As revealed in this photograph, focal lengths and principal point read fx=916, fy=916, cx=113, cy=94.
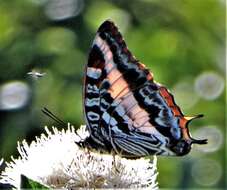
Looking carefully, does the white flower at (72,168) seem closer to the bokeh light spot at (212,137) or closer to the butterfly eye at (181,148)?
the butterfly eye at (181,148)

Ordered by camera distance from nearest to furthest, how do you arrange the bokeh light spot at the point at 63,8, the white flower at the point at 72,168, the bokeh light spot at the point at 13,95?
the white flower at the point at 72,168, the bokeh light spot at the point at 13,95, the bokeh light spot at the point at 63,8

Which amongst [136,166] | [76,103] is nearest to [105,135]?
[136,166]

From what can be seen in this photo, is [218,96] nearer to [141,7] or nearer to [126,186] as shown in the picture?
[141,7]

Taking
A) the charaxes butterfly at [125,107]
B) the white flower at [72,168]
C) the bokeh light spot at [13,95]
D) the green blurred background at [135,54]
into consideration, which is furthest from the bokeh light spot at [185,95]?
the white flower at [72,168]

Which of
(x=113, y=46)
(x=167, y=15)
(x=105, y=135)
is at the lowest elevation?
(x=105, y=135)

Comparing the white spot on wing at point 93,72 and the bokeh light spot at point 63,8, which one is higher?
the bokeh light spot at point 63,8
